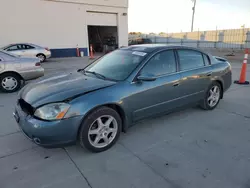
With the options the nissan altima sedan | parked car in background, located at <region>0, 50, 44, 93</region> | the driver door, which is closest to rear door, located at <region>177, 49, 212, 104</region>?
the nissan altima sedan

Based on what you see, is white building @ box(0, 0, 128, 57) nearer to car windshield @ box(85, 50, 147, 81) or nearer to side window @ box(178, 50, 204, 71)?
car windshield @ box(85, 50, 147, 81)

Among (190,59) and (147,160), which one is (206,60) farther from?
(147,160)

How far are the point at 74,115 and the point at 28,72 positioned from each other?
4.59 meters

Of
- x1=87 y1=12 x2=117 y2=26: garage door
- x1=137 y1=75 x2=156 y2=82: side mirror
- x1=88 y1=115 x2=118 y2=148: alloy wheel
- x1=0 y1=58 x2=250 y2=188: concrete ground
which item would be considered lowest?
x1=0 y1=58 x2=250 y2=188: concrete ground

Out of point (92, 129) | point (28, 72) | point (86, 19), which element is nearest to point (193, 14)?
point (86, 19)

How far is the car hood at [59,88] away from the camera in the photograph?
2.71 metres

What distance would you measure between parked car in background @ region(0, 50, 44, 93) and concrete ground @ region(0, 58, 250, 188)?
262 cm

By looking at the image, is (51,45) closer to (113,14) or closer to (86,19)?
(86,19)

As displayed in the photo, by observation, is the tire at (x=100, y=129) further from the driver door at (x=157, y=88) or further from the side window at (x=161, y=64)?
the side window at (x=161, y=64)

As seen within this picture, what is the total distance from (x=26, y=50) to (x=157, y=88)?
39.7ft

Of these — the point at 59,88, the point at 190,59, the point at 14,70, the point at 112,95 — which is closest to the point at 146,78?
the point at 112,95

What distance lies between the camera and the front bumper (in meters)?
2.53

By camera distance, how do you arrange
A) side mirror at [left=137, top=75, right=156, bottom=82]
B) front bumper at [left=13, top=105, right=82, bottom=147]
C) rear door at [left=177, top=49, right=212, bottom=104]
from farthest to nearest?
rear door at [left=177, top=49, right=212, bottom=104]
side mirror at [left=137, top=75, right=156, bottom=82]
front bumper at [left=13, top=105, right=82, bottom=147]

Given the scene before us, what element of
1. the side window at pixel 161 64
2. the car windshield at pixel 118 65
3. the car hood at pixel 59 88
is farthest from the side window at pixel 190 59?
the car hood at pixel 59 88
